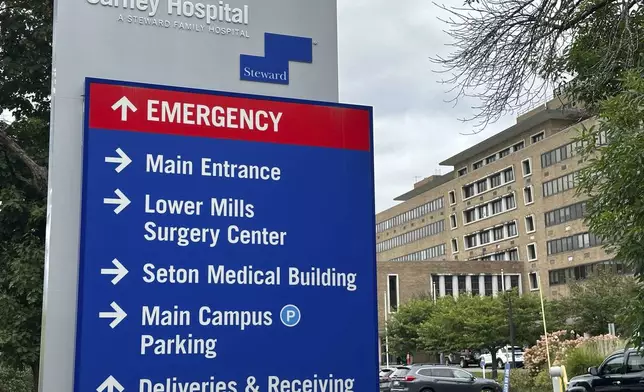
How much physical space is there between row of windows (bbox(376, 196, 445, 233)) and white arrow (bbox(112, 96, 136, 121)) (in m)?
98.3

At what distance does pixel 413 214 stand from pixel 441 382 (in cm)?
7902

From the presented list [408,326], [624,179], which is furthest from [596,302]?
[624,179]

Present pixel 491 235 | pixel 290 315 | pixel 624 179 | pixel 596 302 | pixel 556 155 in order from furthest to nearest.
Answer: pixel 491 235
pixel 556 155
pixel 596 302
pixel 624 179
pixel 290 315

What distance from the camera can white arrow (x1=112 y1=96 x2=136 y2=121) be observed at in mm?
2979

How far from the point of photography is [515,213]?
86.8 m

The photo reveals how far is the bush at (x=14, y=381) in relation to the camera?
48.4 feet

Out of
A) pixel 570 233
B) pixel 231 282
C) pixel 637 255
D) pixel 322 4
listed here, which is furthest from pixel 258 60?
pixel 570 233

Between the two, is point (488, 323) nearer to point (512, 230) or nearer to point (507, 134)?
point (512, 230)

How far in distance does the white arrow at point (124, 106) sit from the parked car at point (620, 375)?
17.9 meters

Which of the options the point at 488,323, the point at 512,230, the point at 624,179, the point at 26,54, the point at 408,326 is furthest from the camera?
the point at 512,230

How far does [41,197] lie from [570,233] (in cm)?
7195

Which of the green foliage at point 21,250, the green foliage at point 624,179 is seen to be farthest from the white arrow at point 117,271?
the green foliage at point 21,250

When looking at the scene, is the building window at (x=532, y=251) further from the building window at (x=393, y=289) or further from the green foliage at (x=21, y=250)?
the green foliage at (x=21, y=250)

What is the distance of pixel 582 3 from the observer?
10.8 metres
